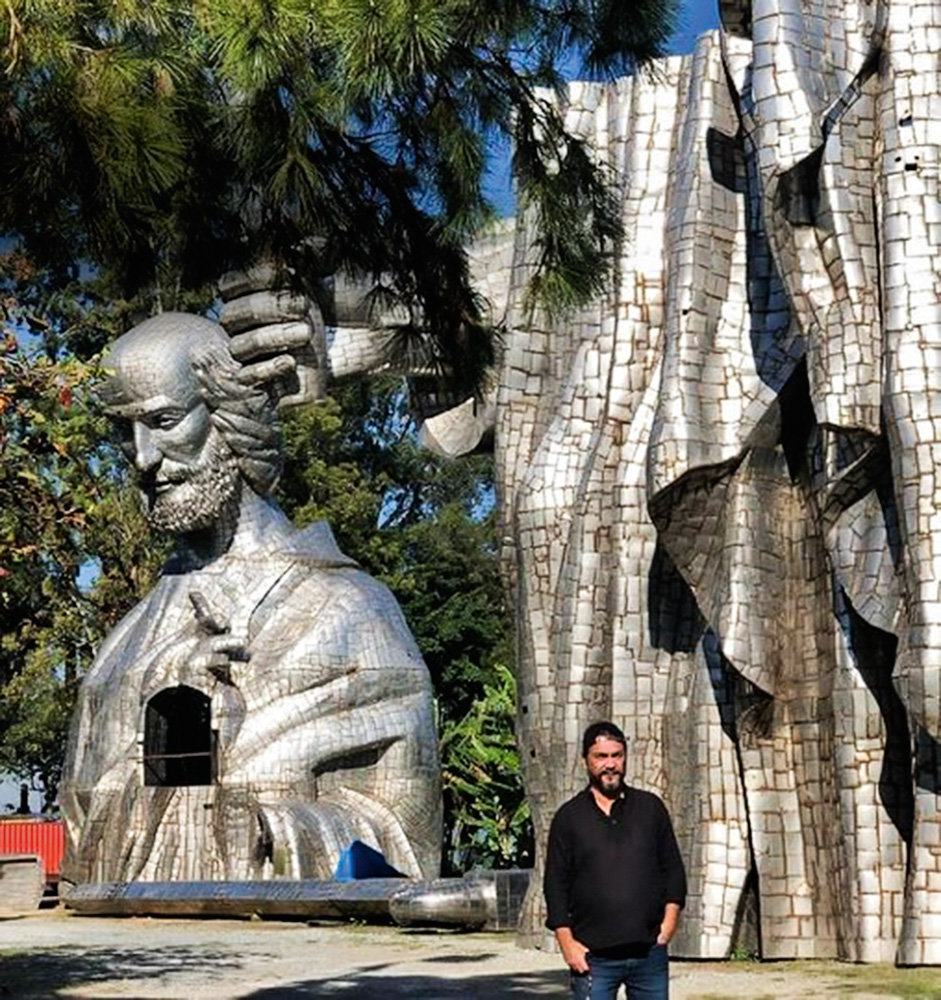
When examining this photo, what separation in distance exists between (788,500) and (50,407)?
→ 12.1 feet

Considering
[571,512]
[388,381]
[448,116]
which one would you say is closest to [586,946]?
[448,116]

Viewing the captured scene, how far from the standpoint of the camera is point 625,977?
5629mm

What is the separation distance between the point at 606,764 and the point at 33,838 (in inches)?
970

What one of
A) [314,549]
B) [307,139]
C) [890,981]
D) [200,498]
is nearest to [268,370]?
[200,498]

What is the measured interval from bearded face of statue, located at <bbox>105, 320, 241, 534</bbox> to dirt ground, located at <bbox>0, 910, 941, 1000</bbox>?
4.22 metres

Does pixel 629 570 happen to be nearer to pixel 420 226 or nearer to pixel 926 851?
pixel 926 851

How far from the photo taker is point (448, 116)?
7.17m

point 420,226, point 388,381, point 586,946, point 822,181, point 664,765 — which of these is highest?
point 388,381

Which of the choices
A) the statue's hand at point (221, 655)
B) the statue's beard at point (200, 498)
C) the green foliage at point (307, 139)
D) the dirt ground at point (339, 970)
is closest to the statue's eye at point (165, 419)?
the statue's beard at point (200, 498)

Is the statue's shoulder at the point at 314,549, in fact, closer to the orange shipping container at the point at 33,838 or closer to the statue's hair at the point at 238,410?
the statue's hair at the point at 238,410

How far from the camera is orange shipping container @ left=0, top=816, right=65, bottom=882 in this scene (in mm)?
28984

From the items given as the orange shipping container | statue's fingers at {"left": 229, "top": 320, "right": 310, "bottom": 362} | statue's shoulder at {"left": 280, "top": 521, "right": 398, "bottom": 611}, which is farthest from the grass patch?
the orange shipping container

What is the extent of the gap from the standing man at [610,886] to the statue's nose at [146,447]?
39.8 ft

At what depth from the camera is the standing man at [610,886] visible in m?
5.58
